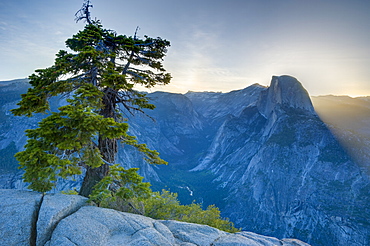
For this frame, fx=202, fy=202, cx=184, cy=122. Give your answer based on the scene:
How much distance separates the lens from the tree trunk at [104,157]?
1521 cm

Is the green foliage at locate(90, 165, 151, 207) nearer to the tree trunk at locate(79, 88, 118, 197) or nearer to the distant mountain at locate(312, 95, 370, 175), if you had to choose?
the tree trunk at locate(79, 88, 118, 197)

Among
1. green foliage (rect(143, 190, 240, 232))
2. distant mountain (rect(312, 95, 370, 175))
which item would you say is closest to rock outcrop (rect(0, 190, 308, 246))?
green foliage (rect(143, 190, 240, 232))

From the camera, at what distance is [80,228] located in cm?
945

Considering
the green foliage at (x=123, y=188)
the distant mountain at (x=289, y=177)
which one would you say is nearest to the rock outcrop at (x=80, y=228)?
the green foliage at (x=123, y=188)

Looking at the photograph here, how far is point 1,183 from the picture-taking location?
110 m

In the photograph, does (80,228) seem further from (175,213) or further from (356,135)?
(356,135)

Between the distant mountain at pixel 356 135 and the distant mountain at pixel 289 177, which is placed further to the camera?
the distant mountain at pixel 356 135

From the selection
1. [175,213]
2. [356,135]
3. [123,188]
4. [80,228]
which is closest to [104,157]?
[123,188]

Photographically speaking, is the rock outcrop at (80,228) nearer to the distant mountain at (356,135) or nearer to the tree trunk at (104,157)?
the tree trunk at (104,157)

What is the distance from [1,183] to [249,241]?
146 m

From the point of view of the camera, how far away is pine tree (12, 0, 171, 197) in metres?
10.9

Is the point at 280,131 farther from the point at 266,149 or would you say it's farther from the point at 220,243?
the point at 220,243

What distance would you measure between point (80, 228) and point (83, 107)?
6260 millimetres

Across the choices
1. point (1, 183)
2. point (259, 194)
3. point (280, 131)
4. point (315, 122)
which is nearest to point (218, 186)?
point (259, 194)
